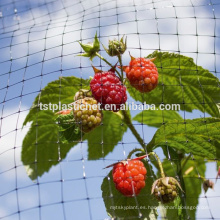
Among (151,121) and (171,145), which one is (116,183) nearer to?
(171,145)

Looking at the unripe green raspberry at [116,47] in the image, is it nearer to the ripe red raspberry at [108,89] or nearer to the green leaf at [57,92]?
the ripe red raspberry at [108,89]

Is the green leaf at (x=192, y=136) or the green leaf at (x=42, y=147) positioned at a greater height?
the green leaf at (x=42, y=147)

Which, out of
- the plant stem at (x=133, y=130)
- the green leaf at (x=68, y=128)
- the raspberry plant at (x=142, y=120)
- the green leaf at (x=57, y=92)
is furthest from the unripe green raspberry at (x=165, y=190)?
the green leaf at (x=57, y=92)

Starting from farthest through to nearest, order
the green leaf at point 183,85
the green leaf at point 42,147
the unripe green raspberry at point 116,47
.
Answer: the green leaf at point 42,147 < the green leaf at point 183,85 < the unripe green raspberry at point 116,47

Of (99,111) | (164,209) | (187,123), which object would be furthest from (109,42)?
(164,209)

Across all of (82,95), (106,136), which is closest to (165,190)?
(82,95)

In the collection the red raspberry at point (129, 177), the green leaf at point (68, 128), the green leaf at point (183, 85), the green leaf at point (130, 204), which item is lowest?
the green leaf at point (130, 204)

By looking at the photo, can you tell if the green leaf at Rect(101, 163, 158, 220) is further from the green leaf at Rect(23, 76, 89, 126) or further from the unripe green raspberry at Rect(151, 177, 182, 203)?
the green leaf at Rect(23, 76, 89, 126)
